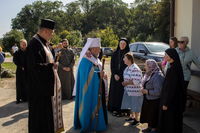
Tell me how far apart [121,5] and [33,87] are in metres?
82.1

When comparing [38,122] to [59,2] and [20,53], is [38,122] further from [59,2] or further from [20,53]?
[59,2]

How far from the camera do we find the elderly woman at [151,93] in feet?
18.9

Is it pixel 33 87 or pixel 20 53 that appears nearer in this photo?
pixel 33 87

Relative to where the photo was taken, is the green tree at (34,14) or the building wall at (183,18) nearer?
the building wall at (183,18)

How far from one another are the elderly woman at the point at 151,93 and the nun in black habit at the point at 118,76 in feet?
4.28

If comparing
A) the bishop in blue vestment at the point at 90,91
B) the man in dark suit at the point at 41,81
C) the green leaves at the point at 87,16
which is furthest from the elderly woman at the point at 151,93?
the green leaves at the point at 87,16

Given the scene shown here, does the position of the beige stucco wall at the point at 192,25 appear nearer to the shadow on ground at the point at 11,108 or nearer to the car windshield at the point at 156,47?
the car windshield at the point at 156,47

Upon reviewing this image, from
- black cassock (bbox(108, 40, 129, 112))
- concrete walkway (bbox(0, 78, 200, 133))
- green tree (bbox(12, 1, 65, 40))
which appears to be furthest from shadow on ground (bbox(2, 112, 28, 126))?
green tree (bbox(12, 1, 65, 40))

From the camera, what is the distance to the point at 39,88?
4520 millimetres

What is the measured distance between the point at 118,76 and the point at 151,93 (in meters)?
1.48

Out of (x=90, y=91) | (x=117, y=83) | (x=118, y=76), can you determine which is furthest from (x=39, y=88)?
(x=117, y=83)

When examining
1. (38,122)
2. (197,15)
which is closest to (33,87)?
(38,122)

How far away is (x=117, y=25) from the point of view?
80375 mm

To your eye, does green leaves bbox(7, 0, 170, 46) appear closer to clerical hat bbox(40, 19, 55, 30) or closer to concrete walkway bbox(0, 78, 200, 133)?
concrete walkway bbox(0, 78, 200, 133)
